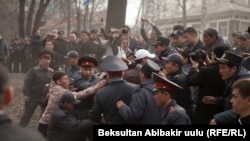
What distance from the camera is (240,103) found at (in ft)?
12.6

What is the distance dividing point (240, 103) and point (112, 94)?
1.64 m

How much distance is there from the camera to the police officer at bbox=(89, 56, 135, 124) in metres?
4.83

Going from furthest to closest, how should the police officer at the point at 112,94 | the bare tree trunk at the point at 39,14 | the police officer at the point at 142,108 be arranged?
1. the bare tree trunk at the point at 39,14
2. the police officer at the point at 112,94
3. the police officer at the point at 142,108

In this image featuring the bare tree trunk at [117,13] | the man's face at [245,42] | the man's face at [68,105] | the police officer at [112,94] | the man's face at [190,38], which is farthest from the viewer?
the bare tree trunk at [117,13]

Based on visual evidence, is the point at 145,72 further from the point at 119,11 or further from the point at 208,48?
the point at 119,11

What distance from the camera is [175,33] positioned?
8031 mm

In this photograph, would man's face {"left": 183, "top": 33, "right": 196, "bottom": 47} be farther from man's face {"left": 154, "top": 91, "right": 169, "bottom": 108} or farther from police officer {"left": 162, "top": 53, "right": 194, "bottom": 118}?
man's face {"left": 154, "top": 91, "right": 169, "bottom": 108}

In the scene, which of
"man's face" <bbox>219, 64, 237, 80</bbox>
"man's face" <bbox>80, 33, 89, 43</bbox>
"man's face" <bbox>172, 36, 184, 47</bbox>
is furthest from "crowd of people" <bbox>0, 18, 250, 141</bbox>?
"man's face" <bbox>80, 33, 89, 43</bbox>

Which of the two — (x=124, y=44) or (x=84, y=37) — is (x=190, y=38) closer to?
(x=124, y=44)

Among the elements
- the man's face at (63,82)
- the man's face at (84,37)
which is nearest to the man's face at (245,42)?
the man's face at (84,37)

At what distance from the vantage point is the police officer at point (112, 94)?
4.83 m

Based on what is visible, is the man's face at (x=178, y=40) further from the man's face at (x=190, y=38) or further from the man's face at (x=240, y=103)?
the man's face at (x=240, y=103)

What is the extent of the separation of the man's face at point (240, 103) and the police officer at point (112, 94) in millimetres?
1437

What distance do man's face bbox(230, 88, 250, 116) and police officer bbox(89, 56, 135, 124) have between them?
1437mm
